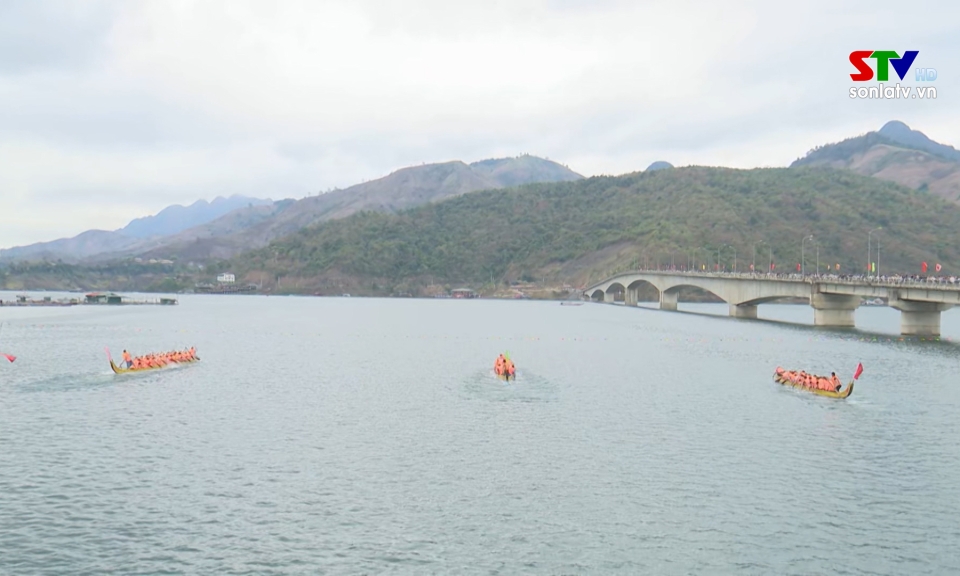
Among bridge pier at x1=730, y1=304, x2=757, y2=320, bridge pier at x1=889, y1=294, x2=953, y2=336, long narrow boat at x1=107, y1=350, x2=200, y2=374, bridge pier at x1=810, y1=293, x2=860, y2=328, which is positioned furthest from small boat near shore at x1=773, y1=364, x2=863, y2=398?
bridge pier at x1=730, y1=304, x2=757, y2=320

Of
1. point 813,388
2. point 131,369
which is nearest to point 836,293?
point 813,388

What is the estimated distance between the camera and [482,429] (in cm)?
5084

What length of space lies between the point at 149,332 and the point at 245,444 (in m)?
99.5

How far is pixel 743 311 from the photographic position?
173 metres

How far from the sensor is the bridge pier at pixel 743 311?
17212 cm

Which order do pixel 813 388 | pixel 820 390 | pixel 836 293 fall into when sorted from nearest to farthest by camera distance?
pixel 820 390
pixel 813 388
pixel 836 293

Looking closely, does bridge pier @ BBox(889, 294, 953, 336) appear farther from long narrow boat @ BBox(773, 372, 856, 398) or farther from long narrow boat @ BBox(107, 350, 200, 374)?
long narrow boat @ BBox(107, 350, 200, 374)

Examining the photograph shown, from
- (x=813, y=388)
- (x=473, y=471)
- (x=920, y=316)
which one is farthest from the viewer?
(x=920, y=316)

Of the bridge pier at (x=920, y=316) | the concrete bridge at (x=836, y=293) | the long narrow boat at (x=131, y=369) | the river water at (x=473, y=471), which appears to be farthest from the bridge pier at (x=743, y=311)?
the long narrow boat at (x=131, y=369)

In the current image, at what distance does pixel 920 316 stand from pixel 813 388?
215 ft

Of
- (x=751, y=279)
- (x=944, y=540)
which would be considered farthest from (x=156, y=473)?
(x=751, y=279)

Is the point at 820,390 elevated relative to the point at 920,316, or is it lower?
lower

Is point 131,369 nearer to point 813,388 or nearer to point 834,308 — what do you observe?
point 813,388

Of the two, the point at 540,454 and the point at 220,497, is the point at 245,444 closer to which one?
the point at 220,497
